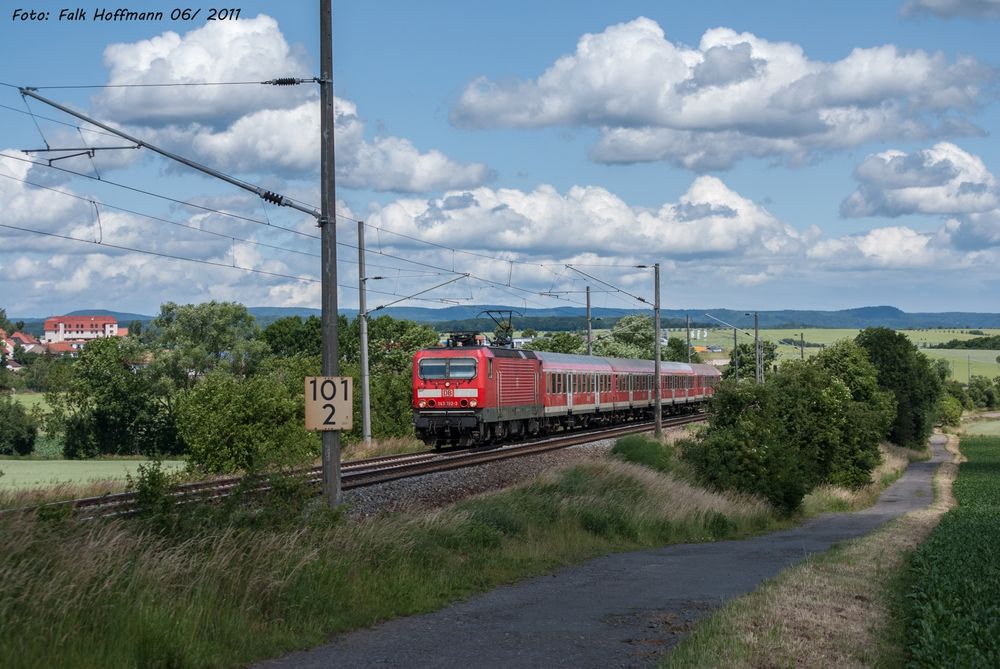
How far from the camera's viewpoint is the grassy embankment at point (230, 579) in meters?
10.0

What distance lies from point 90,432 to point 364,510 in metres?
75.9

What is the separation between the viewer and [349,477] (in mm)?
27328

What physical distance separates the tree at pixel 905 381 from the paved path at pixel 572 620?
90603mm

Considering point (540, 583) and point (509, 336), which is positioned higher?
point (509, 336)

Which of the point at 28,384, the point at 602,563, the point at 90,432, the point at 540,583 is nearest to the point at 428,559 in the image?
the point at 540,583

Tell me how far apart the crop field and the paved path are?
238 cm

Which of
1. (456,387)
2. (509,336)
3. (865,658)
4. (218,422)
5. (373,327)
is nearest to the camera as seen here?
(865,658)

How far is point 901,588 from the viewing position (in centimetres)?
1722

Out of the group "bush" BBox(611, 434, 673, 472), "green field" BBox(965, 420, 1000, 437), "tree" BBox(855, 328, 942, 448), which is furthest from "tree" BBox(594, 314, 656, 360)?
"bush" BBox(611, 434, 673, 472)

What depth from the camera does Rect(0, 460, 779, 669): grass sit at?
10031 mm

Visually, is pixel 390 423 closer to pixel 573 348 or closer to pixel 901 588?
pixel 901 588

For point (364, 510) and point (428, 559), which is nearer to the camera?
point (428, 559)

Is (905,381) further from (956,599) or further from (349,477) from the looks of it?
(956,599)

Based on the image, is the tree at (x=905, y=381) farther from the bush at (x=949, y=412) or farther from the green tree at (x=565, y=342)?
the bush at (x=949, y=412)
